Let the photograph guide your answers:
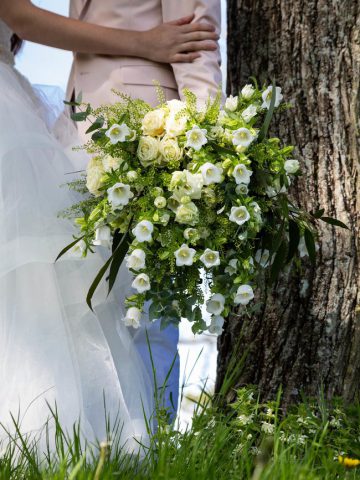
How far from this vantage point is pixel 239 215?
2.14 meters

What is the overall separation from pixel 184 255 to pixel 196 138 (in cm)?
31

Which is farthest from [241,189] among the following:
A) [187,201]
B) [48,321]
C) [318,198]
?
[318,198]

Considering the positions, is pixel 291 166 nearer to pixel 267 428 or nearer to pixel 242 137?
pixel 242 137

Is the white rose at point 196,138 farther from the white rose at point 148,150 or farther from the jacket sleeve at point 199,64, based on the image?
the jacket sleeve at point 199,64

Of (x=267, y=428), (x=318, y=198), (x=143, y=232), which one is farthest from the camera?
(x=318, y=198)

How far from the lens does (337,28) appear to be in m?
3.06

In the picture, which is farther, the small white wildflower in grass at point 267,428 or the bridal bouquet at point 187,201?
the small white wildflower in grass at point 267,428

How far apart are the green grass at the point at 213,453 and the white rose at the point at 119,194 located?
23.6 inches

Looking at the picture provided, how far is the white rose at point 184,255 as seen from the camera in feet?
7.01

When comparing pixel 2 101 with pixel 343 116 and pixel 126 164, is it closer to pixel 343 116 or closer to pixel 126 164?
pixel 126 164

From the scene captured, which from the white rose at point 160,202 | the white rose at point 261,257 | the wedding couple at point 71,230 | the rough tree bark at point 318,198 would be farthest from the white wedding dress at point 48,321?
the rough tree bark at point 318,198

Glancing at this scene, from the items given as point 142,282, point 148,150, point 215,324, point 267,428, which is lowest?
point 267,428

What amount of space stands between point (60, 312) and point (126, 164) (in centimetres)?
48

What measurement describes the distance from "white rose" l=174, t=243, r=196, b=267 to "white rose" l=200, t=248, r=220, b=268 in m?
0.03
